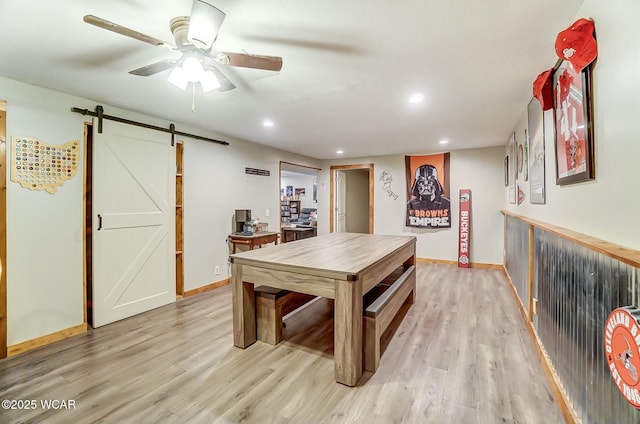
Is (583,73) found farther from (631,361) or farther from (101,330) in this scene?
(101,330)

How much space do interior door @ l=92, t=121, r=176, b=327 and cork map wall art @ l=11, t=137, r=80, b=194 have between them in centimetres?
20

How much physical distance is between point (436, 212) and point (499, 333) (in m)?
3.26

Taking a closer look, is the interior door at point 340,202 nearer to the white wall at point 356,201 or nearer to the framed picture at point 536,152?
the white wall at point 356,201

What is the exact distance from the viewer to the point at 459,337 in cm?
257

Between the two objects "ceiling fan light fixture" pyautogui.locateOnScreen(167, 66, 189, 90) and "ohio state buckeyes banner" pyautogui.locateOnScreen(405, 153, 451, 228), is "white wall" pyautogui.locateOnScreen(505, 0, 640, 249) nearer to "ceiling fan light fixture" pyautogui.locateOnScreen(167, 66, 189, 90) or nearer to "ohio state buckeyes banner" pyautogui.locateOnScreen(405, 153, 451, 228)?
"ceiling fan light fixture" pyautogui.locateOnScreen(167, 66, 189, 90)

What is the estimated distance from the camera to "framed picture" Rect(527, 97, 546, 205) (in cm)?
234

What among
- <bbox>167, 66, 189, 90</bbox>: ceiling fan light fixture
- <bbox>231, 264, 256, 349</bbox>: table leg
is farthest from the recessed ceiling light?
<bbox>231, 264, 256, 349</bbox>: table leg

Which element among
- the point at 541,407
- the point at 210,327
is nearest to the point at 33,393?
the point at 210,327

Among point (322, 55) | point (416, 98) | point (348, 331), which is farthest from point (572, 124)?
point (348, 331)

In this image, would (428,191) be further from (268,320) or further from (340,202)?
(268,320)

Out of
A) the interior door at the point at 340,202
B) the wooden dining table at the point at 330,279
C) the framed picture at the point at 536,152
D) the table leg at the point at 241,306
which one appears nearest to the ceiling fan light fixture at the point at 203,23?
the wooden dining table at the point at 330,279

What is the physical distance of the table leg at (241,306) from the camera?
2367 millimetres

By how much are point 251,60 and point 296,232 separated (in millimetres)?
6228

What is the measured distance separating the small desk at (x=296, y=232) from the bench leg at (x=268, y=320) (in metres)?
4.96
